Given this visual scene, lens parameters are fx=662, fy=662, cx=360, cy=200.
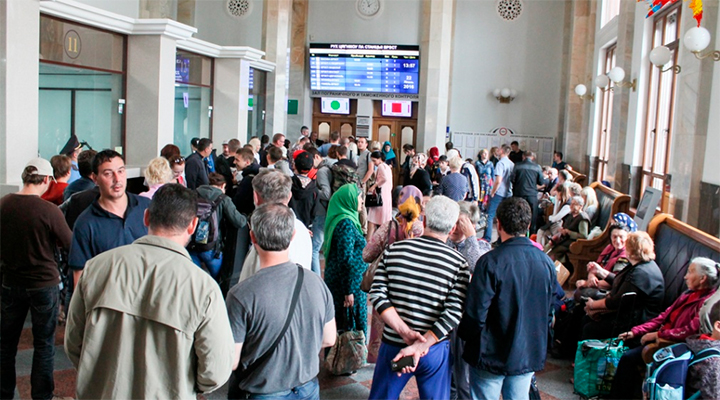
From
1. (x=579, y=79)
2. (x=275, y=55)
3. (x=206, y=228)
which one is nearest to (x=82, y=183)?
(x=206, y=228)

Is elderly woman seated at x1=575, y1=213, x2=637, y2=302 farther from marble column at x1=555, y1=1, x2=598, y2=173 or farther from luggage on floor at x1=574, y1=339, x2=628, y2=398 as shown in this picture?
marble column at x1=555, y1=1, x2=598, y2=173

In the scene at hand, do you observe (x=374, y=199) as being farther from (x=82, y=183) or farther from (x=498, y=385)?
(x=498, y=385)

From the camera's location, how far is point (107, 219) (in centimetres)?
362

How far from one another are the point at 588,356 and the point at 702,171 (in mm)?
3716

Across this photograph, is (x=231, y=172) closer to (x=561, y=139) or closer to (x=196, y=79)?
(x=196, y=79)

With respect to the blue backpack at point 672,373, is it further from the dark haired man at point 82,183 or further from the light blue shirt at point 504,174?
the light blue shirt at point 504,174

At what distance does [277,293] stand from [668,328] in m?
3.00

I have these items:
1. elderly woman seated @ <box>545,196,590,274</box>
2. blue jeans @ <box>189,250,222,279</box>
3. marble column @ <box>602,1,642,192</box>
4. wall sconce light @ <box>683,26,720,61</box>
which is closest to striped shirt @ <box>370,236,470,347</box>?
blue jeans @ <box>189,250,222,279</box>

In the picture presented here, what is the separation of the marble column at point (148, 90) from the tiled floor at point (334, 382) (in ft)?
16.6

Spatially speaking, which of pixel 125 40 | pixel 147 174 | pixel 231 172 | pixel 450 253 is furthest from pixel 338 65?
pixel 450 253

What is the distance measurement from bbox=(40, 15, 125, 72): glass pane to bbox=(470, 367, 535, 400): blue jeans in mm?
7207

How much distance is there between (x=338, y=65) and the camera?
707 inches

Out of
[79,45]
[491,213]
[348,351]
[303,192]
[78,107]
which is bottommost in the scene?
[348,351]

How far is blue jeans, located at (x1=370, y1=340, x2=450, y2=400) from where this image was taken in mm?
3326
